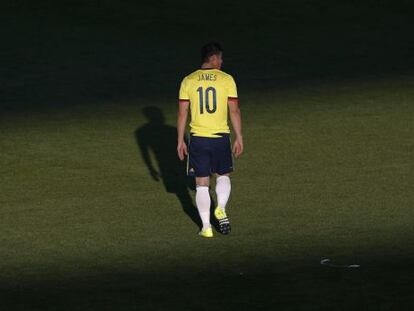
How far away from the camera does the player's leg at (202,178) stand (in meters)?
16.3

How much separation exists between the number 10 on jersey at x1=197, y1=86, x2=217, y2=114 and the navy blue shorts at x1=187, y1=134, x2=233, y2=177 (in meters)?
0.36

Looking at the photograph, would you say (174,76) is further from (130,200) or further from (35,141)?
(130,200)

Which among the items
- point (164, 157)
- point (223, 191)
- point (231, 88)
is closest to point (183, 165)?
point (164, 157)

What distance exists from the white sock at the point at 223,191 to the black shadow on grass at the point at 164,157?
77 centimetres

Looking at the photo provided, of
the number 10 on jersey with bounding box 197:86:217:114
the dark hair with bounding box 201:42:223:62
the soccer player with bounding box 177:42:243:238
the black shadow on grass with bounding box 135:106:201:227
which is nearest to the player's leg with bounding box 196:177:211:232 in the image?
the soccer player with bounding box 177:42:243:238

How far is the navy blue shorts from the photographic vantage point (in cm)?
1636

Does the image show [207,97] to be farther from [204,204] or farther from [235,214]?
[235,214]

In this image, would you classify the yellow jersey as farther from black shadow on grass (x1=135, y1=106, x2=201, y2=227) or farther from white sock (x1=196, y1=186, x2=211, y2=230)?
black shadow on grass (x1=135, y1=106, x2=201, y2=227)

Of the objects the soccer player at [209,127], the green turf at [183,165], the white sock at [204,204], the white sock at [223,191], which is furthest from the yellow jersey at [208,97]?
the green turf at [183,165]

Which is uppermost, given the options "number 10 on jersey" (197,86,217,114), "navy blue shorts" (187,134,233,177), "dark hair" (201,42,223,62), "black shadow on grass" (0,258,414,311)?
"dark hair" (201,42,223,62)

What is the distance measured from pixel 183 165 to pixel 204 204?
16.2 ft

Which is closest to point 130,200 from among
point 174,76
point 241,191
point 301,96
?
point 241,191

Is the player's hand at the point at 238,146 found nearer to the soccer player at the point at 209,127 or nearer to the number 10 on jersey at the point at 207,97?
the soccer player at the point at 209,127

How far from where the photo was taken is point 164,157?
857 inches
